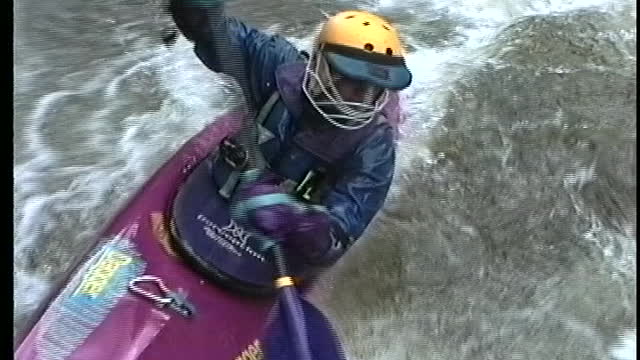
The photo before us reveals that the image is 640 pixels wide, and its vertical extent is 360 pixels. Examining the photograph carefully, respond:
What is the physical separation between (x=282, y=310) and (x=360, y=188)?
289mm

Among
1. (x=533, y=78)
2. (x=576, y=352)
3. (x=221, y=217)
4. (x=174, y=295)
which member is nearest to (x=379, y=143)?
(x=221, y=217)

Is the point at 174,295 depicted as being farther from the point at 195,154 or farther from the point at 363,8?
the point at 363,8

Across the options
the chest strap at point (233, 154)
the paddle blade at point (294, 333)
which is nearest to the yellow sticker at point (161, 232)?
the chest strap at point (233, 154)

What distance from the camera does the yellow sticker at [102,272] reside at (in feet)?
6.85

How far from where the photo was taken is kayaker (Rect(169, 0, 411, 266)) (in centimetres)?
209

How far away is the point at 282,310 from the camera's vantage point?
211 centimetres

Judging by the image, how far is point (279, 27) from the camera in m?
2.97

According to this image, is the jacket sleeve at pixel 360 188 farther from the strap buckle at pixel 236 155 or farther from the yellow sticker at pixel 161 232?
the yellow sticker at pixel 161 232

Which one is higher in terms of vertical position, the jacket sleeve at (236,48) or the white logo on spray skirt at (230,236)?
the jacket sleeve at (236,48)

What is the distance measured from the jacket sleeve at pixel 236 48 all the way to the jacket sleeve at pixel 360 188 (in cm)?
25

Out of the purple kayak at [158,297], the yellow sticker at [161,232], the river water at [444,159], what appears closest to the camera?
the purple kayak at [158,297]

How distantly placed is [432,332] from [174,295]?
73cm

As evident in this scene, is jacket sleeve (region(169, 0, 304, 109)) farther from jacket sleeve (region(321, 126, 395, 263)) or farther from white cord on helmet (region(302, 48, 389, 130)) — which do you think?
jacket sleeve (region(321, 126, 395, 263))

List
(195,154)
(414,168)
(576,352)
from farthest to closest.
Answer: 1. (414,168)
2. (576,352)
3. (195,154)
